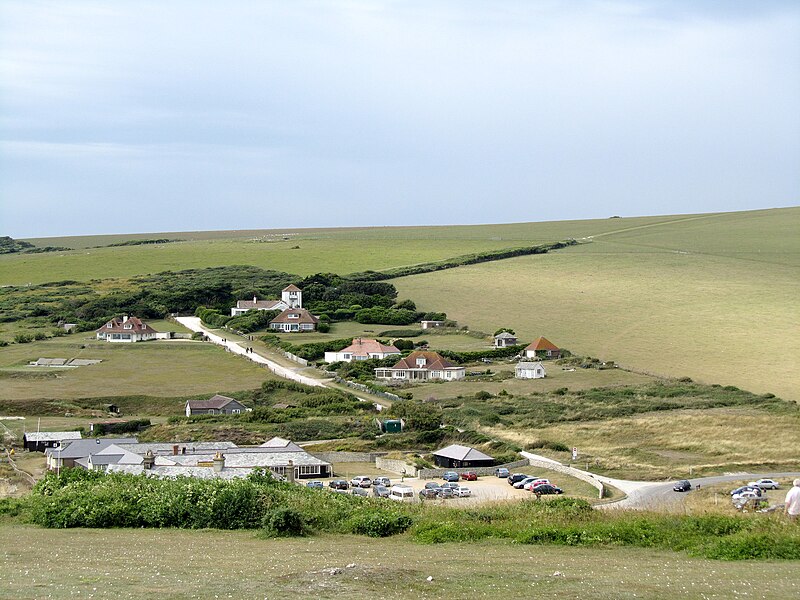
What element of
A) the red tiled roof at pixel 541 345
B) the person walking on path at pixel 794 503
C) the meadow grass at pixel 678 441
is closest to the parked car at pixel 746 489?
the meadow grass at pixel 678 441

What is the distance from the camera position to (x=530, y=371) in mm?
64375

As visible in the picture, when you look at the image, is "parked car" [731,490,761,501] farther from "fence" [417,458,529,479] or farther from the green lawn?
the green lawn

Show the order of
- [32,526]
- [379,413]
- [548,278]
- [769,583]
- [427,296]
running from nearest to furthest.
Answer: [769,583] < [32,526] < [379,413] < [427,296] < [548,278]

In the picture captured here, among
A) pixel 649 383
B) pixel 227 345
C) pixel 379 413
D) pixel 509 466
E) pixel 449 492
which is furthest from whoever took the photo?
pixel 227 345

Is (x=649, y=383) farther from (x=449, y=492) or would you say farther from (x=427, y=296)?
(x=427, y=296)

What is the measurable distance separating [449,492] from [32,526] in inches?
705

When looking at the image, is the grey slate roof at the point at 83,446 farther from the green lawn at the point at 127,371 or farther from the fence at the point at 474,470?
the green lawn at the point at 127,371

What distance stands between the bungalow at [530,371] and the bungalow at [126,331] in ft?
105

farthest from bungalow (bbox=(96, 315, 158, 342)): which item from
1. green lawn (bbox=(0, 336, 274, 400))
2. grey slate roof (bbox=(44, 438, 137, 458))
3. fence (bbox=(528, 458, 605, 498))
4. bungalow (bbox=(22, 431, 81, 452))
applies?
fence (bbox=(528, 458, 605, 498))

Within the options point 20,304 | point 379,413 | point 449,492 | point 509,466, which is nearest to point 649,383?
point 379,413

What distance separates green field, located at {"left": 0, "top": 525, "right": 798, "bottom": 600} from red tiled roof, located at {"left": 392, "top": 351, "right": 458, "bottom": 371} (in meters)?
50.0

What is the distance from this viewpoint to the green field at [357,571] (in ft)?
37.2

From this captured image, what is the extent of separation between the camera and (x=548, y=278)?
100 m

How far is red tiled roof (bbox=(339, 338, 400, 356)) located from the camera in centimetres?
7125
